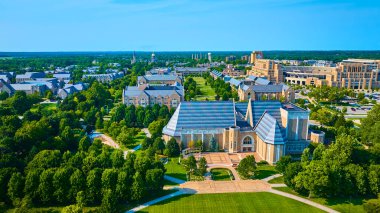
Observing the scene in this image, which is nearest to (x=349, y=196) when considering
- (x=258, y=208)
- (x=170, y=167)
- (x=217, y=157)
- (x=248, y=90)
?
(x=258, y=208)

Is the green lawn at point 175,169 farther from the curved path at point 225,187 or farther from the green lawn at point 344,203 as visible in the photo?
the green lawn at point 344,203

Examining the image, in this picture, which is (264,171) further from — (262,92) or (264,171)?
(262,92)

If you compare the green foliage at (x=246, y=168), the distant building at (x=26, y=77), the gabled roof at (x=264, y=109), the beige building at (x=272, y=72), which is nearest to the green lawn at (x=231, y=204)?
the green foliage at (x=246, y=168)

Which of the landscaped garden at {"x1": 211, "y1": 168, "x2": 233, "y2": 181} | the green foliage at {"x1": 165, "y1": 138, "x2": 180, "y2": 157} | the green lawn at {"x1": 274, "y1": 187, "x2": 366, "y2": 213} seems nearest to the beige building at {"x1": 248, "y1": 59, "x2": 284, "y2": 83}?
the green foliage at {"x1": 165, "y1": 138, "x2": 180, "y2": 157}

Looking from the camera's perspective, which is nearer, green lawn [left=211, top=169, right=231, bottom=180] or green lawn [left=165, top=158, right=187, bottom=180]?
green lawn [left=211, top=169, right=231, bottom=180]

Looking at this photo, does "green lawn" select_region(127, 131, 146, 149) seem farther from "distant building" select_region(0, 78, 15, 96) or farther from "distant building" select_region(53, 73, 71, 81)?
"distant building" select_region(53, 73, 71, 81)

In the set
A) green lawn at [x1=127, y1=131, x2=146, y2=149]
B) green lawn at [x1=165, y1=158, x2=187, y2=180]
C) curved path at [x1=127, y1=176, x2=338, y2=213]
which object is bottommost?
curved path at [x1=127, y1=176, x2=338, y2=213]

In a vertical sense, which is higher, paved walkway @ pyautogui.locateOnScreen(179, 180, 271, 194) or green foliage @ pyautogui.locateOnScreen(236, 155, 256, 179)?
green foliage @ pyautogui.locateOnScreen(236, 155, 256, 179)
